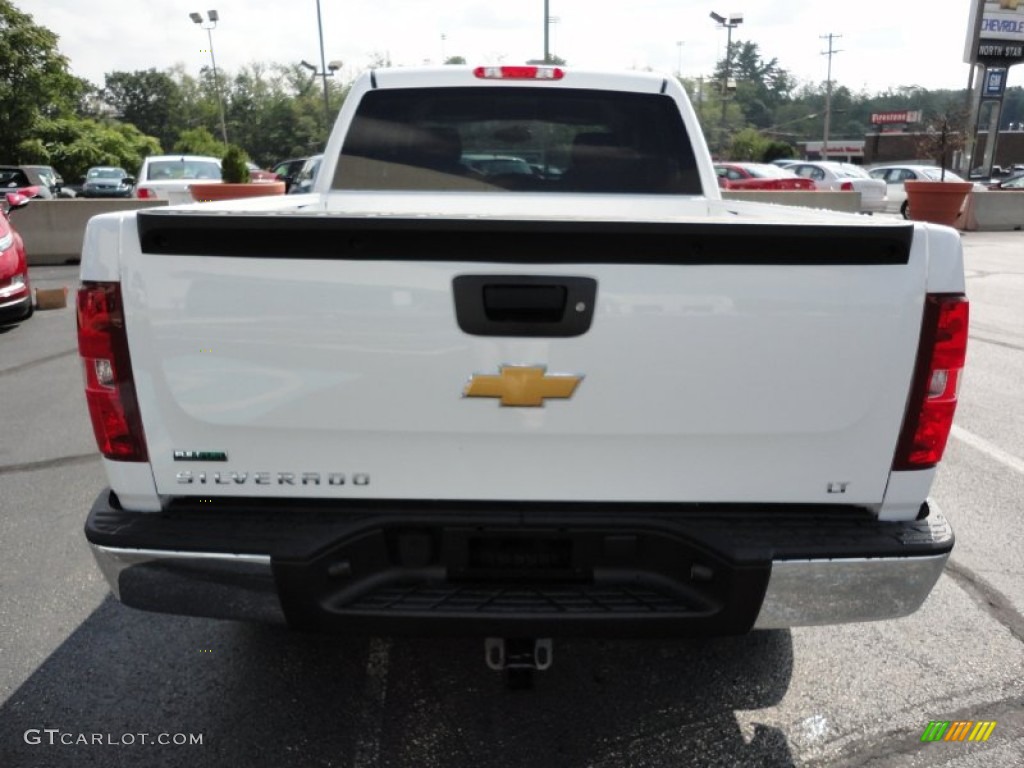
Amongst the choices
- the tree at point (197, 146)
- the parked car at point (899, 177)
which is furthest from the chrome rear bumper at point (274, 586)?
the tree at point (197, 146)

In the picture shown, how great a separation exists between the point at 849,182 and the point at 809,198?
14.3 feet

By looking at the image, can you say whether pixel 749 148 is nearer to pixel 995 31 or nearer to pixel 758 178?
pixel 995 31

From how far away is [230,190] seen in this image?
15414mm

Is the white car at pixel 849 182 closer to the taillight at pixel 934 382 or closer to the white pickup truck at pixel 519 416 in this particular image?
the taillight at pixel 934 382

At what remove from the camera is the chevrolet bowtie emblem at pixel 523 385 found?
221cm

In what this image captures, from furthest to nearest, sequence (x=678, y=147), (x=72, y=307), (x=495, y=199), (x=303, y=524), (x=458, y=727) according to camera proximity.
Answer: (x=72, y=307), (x=678, y=147), (x=495, y=199), (x=458, y=727), (x=303, y=524)

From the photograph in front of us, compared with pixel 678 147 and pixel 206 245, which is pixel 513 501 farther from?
pixel 678 147

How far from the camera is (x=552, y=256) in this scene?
219 cm

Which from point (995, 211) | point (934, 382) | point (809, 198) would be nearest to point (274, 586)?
point (934, 382)

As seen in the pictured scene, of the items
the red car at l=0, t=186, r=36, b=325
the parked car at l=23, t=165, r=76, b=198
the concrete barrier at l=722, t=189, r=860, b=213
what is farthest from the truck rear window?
the parked car at l=23, t=165, r=76, b=198

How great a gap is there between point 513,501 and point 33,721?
5.97 feet

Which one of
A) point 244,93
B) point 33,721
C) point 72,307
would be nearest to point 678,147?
A: point 33,721

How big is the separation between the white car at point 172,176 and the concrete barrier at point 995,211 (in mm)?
18108

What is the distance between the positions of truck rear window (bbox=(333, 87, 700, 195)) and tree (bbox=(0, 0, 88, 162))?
3841 centimetres
